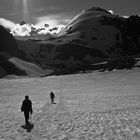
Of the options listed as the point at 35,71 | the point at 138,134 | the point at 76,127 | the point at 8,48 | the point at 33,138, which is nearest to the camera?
the point at 138,134

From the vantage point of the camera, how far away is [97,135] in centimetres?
1228

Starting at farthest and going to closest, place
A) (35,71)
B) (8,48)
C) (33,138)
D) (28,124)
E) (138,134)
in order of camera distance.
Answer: (8,48) → (35,71) → (28,124) → (33,138) → (138,134)

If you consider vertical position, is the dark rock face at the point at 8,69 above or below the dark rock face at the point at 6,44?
below

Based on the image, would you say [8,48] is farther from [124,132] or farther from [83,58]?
[124,132]

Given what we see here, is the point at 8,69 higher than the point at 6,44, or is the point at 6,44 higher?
the point at 6,44

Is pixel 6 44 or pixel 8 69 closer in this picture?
pixel 8 69

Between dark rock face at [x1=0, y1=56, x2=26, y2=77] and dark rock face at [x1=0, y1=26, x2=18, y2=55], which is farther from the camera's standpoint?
dark rock face at [x1=0, y1=26, x2=18, y2=55]

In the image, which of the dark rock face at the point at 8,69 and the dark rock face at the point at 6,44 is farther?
the dark rock face at the point at 6,44

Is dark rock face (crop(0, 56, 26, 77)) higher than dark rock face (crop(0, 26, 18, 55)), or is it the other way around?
dark rock face (crop(0, 26, 18, 55))

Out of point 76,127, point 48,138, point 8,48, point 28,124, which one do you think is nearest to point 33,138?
point 48,138

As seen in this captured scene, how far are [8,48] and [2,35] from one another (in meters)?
15.4

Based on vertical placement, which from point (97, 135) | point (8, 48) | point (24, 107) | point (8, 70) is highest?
point (8, 48)

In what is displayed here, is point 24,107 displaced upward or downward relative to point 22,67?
downward

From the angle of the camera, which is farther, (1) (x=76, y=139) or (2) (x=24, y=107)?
(2) (x=24, y=107)
